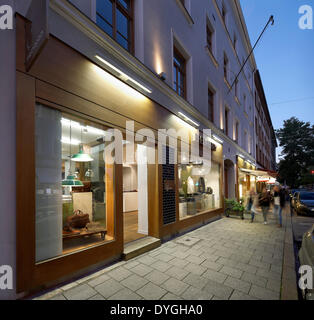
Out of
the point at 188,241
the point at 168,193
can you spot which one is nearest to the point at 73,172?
the point at 168,193

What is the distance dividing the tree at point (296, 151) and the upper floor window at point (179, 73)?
150 feet

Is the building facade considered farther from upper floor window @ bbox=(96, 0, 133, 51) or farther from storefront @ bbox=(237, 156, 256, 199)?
storefront @ bbox=(237, 156, 256, 199)

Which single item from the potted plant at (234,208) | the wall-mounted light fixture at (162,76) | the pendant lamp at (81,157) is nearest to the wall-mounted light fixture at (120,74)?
the wall-mounted light fixture at (162,76)

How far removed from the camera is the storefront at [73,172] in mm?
2850

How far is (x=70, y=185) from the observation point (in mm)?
4254

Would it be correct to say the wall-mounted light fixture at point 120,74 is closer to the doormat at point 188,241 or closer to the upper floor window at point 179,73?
the upper floor window at point 179,73

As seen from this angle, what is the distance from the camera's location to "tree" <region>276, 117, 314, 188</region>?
4206 centimetres

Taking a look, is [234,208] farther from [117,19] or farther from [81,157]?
[117,19]

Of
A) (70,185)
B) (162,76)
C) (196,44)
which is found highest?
(196,44)

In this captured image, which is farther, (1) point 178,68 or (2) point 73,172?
(1) point 178,68

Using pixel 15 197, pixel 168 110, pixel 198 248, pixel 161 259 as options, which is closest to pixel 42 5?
pixel 15 197

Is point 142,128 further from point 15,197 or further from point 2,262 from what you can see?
point 2,262

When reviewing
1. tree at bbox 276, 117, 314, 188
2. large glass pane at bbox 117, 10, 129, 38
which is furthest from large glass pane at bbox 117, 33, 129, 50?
tree at bbox 276, 117, 314, 188

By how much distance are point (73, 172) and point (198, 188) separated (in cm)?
662
